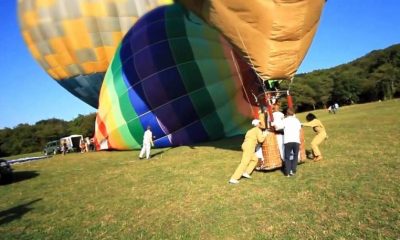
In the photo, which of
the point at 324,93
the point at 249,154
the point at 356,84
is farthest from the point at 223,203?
the point at 324,93

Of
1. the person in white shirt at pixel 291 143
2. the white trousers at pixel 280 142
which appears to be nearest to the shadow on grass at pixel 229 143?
the white trousers at pixel 280 142

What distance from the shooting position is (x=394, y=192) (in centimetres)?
559

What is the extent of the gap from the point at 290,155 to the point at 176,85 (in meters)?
7.46

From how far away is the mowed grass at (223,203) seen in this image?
189 inches

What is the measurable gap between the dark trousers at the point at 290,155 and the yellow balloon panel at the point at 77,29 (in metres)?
14.5

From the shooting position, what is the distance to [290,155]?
762 centimetres

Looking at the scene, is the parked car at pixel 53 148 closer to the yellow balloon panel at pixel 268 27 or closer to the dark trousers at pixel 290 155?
the yellow balloon panel at pixel 268 27

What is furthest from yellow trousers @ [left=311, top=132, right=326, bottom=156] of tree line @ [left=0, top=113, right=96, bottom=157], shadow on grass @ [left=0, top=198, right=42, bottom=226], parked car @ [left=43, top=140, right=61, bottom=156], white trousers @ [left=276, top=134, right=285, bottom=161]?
tree line @ [left=0, top=113, right=96, bottom=157]

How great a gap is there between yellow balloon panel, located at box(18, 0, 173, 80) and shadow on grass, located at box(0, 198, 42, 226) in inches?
566

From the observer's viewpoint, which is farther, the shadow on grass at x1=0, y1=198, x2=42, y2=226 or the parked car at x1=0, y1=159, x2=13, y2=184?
the parked car at x1=0, y1=159, x2=13, y2=184

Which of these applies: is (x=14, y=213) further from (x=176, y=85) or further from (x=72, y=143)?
(x=72, y=143)

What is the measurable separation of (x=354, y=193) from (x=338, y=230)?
1.54 meters

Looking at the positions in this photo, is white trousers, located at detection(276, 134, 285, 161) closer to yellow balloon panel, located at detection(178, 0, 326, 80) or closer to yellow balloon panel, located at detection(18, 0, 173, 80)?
yellow balloon panel, located at detection(178, 0, 326, 80)

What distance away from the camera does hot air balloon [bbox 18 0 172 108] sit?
845 inches
